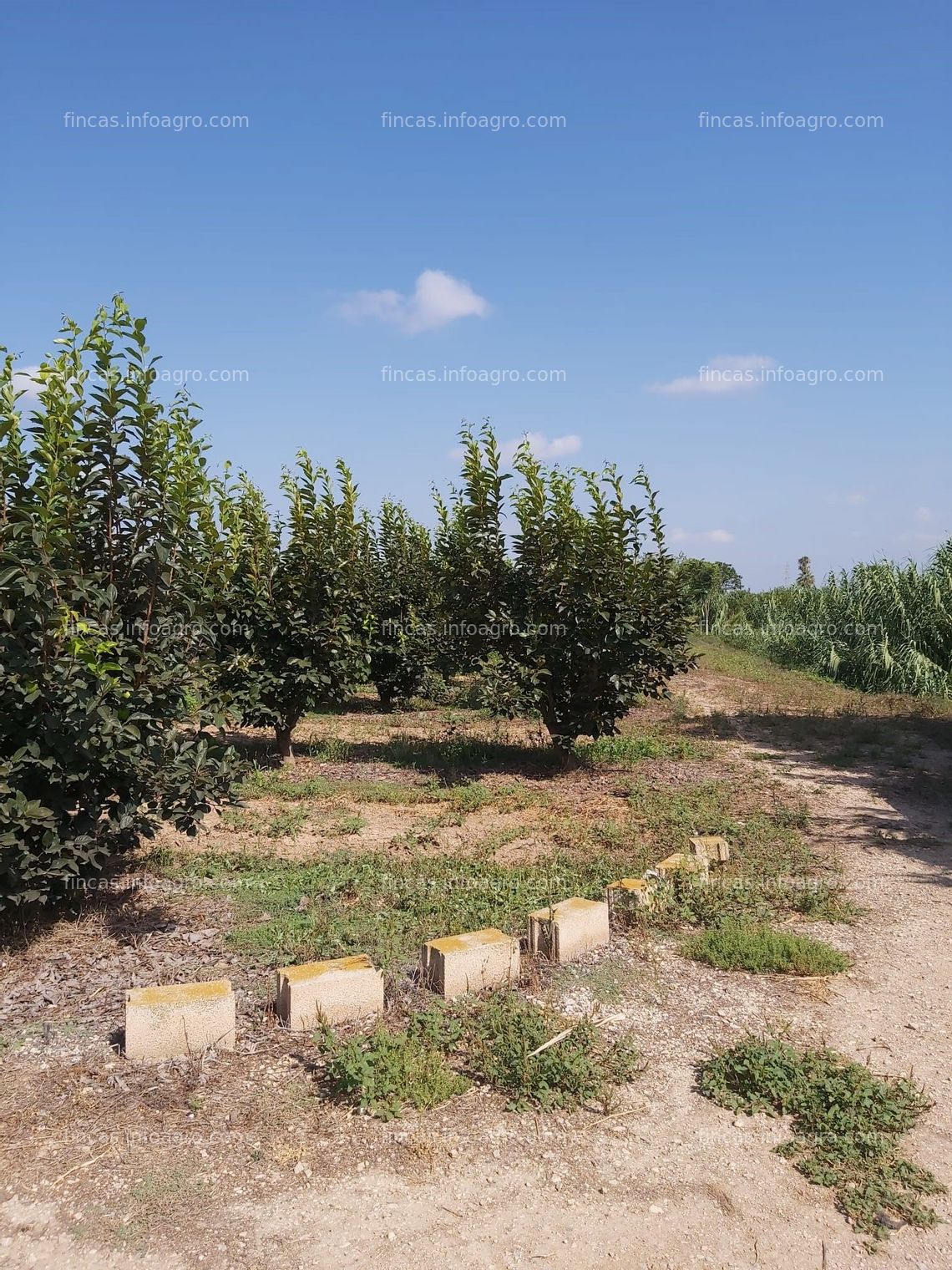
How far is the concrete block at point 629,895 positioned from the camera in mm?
5461

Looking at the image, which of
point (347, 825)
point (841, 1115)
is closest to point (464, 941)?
point (841, 1115)

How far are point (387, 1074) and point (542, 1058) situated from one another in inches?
26.7

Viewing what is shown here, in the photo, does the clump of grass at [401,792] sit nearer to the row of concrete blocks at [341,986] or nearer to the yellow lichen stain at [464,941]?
the row of concrete blocks at [341,986]

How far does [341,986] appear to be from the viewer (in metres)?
4.08

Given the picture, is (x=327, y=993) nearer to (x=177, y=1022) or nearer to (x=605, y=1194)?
(x=177, y=1022)

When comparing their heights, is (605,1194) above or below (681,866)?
below

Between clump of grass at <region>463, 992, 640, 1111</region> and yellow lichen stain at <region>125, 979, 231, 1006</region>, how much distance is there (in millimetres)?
1159

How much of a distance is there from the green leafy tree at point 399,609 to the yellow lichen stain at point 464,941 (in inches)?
410

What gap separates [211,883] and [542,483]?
531 centimetres

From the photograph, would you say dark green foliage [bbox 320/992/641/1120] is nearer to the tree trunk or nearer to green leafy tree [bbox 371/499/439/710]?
the tree trunk

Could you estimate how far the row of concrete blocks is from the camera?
3775mm

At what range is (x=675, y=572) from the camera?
959cm

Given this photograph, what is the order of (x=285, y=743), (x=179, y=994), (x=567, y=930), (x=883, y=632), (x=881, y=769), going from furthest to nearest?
(x=883, y=632) < (x=285, y=743) < (x=881, y=769) < (x=567, y=930) < (x=179, y=994)

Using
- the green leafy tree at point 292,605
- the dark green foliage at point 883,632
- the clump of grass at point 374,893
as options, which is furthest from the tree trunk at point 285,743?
the dark green foliage at point 883,632
